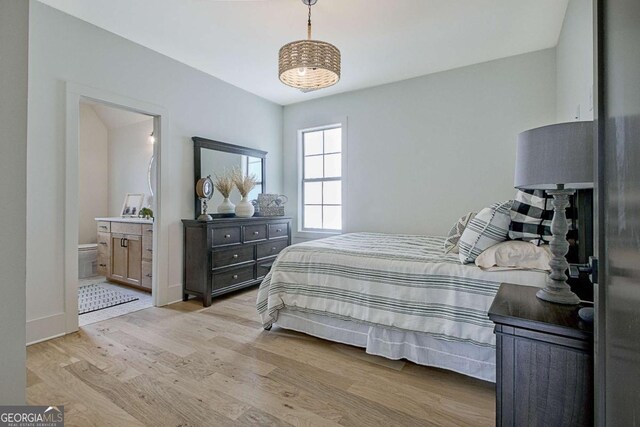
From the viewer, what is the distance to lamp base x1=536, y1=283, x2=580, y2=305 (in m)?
1.26

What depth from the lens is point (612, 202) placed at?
2.26ft

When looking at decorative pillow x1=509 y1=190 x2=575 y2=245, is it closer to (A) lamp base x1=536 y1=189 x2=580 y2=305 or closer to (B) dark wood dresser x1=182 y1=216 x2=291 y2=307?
(A) lamp base x1=536 y1=189 x2=580 y2=305

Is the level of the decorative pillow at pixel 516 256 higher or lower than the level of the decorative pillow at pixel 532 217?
lower

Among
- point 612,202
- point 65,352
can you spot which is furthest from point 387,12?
point 65,352

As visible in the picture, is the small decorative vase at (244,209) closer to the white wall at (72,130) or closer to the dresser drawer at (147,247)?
the white wall at (72,130)

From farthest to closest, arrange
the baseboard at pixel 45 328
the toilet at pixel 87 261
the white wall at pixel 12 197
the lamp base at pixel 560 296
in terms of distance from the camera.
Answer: the toilet at pixel 87 261 → the baseboard at pixel 45 328 → the lamp base at pixel 560 296 → the white wall at pixel 12 197

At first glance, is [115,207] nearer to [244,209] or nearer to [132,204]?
[132,204]

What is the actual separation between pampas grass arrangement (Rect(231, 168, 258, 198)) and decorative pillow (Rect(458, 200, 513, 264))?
285cm

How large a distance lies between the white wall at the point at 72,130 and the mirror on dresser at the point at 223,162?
10cm

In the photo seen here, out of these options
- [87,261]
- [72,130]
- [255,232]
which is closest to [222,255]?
[255,232]

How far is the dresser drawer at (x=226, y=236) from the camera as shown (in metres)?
3.40

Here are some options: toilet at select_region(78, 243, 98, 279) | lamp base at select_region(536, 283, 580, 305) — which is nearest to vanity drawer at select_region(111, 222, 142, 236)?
toilet at select_region(78, 243, 98, 279)

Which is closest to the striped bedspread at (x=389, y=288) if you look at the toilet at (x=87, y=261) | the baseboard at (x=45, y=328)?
the baseboard at (x=45, y=328)

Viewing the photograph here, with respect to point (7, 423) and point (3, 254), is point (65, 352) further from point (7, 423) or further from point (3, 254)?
point (3, 254)
